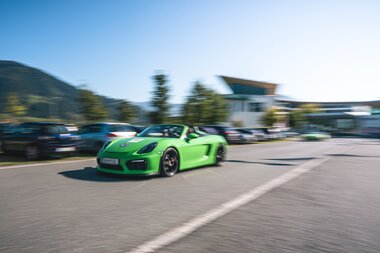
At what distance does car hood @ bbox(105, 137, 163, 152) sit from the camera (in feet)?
21.2

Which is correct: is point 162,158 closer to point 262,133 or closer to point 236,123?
point 262,133

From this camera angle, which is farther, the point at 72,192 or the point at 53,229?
the point at 72,192

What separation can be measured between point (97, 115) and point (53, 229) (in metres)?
32.0

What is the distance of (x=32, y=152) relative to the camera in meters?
9.65

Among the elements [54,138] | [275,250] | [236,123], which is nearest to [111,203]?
[275,250]

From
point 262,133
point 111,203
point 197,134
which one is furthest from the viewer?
point 262,133

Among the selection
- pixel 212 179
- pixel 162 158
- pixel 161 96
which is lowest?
pixel 212 179

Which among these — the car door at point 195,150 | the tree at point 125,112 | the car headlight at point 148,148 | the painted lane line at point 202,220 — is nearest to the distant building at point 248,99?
the tree at point 125,112

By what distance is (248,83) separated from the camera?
70.8 m

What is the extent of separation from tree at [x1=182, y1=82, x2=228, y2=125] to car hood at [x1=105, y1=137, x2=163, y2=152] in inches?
932

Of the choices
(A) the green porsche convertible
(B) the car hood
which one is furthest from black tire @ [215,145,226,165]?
(B) the car hood

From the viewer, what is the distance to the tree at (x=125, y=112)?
40281mm

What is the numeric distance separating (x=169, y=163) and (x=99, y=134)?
5766 millimetres

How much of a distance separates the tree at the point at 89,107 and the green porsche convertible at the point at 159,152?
27464 millimetres
